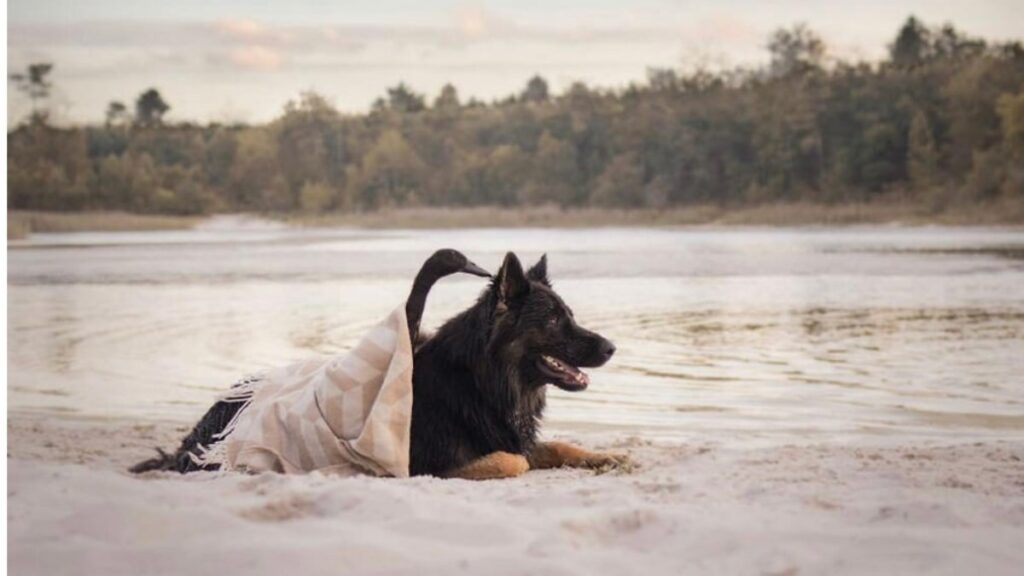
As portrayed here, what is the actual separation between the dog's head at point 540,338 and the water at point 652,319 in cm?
93

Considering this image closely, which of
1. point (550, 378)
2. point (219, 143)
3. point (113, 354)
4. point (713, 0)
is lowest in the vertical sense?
point (113, 354)

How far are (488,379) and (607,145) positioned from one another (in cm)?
731

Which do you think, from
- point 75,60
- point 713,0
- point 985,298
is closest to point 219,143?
point 75,60

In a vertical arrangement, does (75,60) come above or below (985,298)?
above

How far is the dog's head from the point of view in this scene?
12.4 ft

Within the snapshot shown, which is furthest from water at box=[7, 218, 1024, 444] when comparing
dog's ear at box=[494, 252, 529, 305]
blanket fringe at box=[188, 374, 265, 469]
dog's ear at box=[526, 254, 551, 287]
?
blanket fringe at box=[188, 374, 265, 469]

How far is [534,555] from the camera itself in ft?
9.05

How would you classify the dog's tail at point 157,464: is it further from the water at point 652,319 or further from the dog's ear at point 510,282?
the water at point 652,319

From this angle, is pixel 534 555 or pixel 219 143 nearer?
pixel 534 555

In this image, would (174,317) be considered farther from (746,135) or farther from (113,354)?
(746,135)

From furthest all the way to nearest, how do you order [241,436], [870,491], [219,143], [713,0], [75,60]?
[219,143]
[75,60]
[713,0]
[241,436]
[870,491]

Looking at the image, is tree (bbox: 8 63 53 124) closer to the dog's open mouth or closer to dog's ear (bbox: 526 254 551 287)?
dog's ear (bbox: 526 254 551 287)

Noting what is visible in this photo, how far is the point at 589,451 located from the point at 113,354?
4.06 meters

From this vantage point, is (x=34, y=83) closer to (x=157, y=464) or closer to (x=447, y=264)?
(x=157, y=464)
